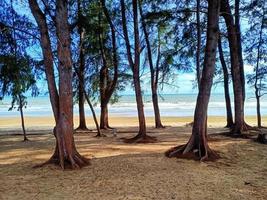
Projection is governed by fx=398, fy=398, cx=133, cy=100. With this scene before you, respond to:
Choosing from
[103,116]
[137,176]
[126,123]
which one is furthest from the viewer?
[126,123]

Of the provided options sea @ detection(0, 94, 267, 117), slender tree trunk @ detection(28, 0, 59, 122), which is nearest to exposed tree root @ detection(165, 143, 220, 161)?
slender tree trunk @ detection(28, 0, 59, 122)

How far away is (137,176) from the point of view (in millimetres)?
7801

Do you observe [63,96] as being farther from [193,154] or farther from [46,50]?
[193,154]

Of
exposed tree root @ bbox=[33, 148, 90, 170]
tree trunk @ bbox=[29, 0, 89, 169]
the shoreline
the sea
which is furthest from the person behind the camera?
the sea

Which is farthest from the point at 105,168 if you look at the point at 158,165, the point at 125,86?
the point at 125,86

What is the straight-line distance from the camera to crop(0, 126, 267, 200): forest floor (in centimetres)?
666

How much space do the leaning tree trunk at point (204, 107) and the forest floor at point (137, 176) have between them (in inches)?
18.1

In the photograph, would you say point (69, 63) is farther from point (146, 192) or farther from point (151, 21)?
point (151, 21)

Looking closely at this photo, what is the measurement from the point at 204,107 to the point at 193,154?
52.0 inches

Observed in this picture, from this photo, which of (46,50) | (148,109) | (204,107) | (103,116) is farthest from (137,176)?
(148,109)

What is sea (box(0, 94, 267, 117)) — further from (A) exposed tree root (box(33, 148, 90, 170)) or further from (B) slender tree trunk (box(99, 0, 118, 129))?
(A) exposed tree root (box(33, 148, 90, 170))

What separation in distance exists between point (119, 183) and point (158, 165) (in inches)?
64.1

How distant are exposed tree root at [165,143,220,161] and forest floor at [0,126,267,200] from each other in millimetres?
242

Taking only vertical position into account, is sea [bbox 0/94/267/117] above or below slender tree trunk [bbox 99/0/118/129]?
below
